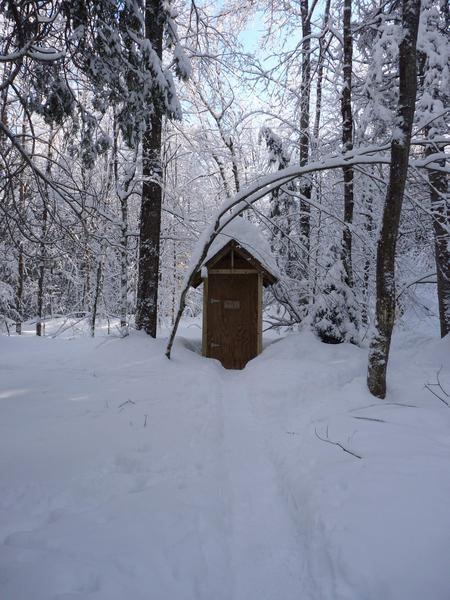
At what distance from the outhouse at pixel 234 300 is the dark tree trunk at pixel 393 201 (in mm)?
3651

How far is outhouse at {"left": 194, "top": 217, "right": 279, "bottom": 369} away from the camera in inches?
351

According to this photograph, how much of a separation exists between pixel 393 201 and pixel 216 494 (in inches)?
181

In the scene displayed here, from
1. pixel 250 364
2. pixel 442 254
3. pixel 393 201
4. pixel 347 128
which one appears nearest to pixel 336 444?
pixel 393 201

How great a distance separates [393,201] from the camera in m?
5.29

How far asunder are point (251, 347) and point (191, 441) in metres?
5.39

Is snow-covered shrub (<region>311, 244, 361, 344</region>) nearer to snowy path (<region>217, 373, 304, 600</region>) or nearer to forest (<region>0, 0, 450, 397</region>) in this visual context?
forest (<region>0, 0, 450, 397</region>)

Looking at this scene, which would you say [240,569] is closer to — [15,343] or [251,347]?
[251,347]

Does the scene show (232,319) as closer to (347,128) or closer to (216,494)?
(347,128)

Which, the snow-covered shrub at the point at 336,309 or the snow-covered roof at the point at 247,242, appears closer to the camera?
the snow-covered shrub at the point at 336,309

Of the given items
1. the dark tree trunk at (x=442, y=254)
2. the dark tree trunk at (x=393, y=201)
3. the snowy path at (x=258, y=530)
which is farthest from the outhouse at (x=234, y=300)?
the snowy path at (x=258, y=530)

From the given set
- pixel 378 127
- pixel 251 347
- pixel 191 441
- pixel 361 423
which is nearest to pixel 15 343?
pixel 251 347

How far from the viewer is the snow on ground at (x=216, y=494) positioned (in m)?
2.02

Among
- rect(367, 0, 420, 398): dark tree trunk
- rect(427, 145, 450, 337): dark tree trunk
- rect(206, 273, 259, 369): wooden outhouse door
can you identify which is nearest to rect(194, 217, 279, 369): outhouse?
rect(206, 273, 259, 369): wooden outhouse door

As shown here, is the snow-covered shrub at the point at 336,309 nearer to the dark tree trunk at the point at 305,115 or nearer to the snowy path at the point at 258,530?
the dark tree trunk at the point at 305,115
